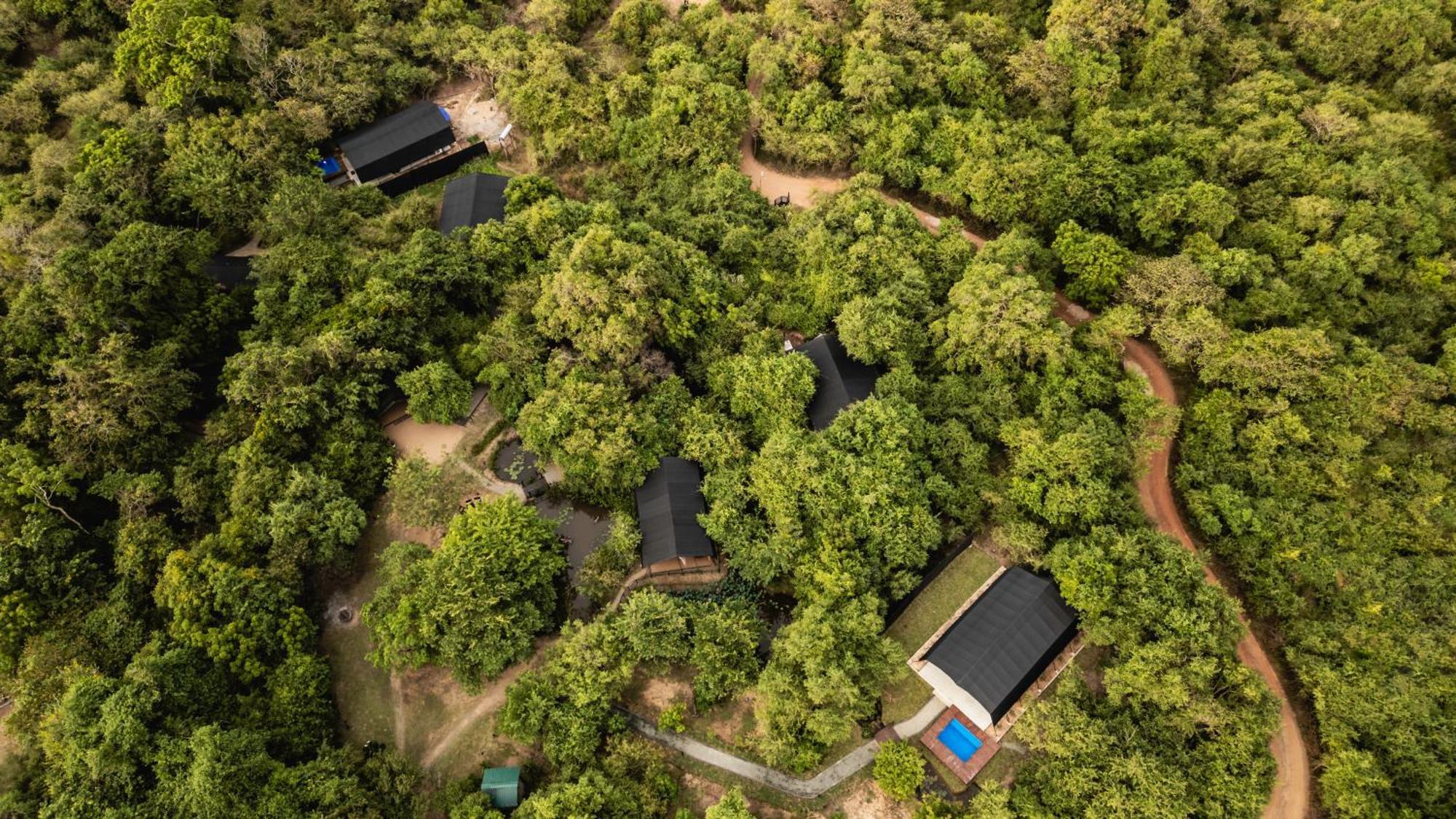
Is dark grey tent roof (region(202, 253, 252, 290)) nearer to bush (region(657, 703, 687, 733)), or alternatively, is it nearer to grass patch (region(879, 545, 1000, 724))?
bush (region(657, 703, 687, 733))

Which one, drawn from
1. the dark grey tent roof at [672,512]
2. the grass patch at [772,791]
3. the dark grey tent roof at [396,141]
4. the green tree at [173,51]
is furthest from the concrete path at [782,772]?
the green tree at [173,51]

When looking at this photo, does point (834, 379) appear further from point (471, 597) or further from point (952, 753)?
point (471, 597)

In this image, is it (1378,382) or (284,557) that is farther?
(1378,382)

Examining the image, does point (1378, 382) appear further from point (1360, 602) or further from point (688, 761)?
point (688, 761)

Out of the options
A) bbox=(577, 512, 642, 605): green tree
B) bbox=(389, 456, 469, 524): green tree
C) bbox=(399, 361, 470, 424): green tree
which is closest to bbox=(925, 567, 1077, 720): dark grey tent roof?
bbox=(577, 512, 642, 605): green tree

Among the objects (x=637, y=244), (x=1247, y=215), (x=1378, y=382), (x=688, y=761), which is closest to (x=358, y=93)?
(x=637, y=244)

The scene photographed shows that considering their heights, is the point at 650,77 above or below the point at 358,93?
above
